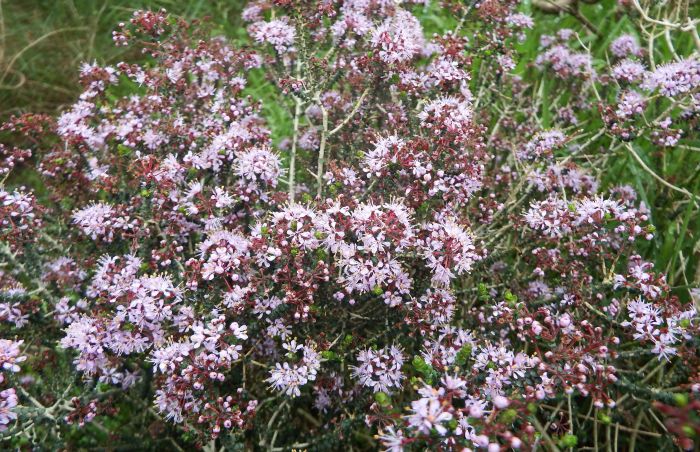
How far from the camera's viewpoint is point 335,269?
82.6 inches

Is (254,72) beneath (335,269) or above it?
beneath

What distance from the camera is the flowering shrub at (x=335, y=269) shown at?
6.29 ft

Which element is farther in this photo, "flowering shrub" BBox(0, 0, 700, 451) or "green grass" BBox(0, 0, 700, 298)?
"green grass" BBox(0, 0, 700, 298)

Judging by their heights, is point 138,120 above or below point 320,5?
below

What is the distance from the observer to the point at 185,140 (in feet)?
8.48

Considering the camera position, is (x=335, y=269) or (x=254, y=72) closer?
(x=335, y=269)

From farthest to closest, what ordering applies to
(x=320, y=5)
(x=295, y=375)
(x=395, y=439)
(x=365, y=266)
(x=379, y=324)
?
(x=320, y=5) → (x=379, y=324) → (x=295, y=375) → (x=365, y=266) → (x=395, y=439)

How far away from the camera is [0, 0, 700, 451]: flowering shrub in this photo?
1.92 m

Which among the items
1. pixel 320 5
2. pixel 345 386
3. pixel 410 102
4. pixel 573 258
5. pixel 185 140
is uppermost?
pixel 320 5

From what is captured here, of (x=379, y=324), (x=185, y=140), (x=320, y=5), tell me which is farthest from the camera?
(x=320, y=5)

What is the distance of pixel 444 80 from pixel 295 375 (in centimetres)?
146

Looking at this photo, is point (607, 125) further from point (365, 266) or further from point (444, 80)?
point (365, 266)

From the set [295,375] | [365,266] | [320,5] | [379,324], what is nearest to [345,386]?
[379,324]

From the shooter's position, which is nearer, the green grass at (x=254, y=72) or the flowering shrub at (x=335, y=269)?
→ the flowering shrub at (x=335, y=269)
